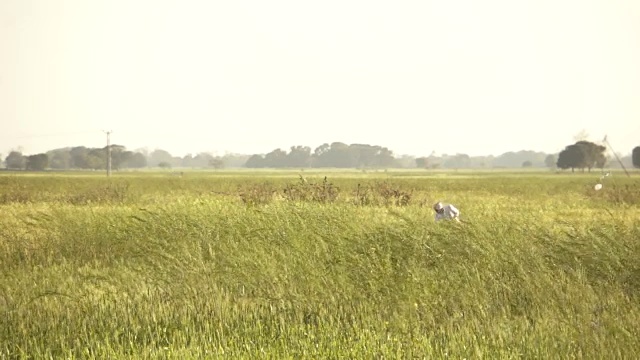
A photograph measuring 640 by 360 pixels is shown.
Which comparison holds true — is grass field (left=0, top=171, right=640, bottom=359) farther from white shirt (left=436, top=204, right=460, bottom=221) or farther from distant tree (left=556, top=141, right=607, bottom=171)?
distant tree (left=556, top=141, right=607, bottom=171)

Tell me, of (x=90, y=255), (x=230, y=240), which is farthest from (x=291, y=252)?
(x=90, y=255)

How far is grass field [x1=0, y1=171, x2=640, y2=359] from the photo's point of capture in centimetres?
495

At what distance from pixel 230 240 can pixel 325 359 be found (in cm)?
499

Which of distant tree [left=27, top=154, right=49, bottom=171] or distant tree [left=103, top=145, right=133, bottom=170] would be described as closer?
distant tree [left=27, top=154, right=49, bottom=171]

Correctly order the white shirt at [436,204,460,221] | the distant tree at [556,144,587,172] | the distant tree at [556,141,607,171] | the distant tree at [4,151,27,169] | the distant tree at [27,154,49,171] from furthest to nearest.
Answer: the distant tree at [4,151,27,169] → the distant tree at [27,154,49,171] → the distant tree at [556,144,587,172] → the distant tree at [556,141,607,171] → the white shirt at [436,204,460,221]

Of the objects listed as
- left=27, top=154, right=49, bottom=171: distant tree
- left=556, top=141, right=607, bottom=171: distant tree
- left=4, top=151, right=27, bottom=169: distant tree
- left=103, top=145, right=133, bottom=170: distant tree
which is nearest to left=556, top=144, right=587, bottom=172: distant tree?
left=556, top=141, right=607, bottom=171: distant tree

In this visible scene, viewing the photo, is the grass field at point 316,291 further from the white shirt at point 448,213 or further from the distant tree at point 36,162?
the distant tree at point 36,162

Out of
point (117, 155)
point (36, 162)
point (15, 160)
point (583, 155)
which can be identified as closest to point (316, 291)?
point (583, 155)

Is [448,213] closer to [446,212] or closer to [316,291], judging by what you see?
[446,212]

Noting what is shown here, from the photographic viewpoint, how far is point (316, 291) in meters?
6.70

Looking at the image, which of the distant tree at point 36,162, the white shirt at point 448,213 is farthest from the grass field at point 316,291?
the distant tree at point 36,162

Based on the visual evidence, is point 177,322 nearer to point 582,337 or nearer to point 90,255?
point 582,337

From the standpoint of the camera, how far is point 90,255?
9539mm

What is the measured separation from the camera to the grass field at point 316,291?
4949mm
